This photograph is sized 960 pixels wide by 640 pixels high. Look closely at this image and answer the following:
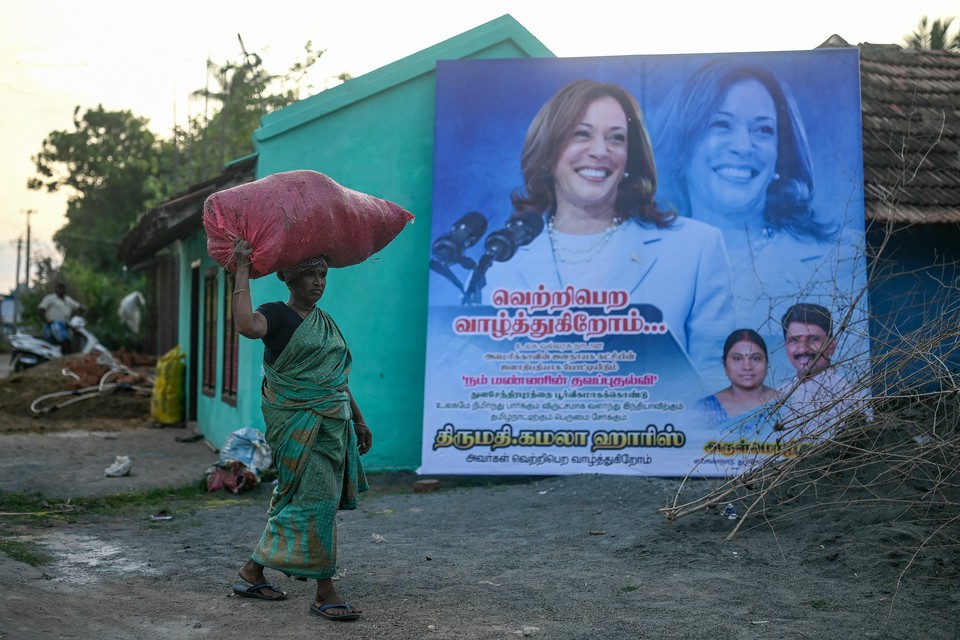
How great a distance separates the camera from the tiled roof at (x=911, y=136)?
898cm

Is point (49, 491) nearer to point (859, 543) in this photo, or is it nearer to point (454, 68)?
point (454, 68)

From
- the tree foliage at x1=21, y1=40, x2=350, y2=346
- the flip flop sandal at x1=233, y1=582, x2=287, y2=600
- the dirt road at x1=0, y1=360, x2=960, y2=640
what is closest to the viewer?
the dirt road at x1=0, y1=360, x2=960, y2=640

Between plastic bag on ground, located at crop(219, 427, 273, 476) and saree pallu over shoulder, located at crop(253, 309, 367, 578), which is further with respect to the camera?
plastic bag on ground, located at crop(219, 427, 273, 476)

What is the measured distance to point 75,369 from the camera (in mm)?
17562

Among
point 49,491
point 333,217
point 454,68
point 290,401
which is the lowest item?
point 49,491

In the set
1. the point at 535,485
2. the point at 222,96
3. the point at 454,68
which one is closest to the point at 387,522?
the point at 535,485

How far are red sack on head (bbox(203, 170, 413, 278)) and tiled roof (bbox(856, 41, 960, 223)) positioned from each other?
530 centimetres

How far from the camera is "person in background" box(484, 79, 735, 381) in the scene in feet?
28.6

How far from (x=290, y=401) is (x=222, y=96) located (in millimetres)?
23204

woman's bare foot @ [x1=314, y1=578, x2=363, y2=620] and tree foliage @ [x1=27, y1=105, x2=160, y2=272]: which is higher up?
tree foliage @ [x1=27, y1=105, x2=160, y2=272]

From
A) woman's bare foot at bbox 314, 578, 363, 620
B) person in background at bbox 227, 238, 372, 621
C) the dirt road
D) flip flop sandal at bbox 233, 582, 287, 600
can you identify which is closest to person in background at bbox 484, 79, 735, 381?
the dirt road

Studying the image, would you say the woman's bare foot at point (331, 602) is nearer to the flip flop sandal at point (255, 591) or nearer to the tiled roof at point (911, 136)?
the flip flop sandal at point (255, 591)

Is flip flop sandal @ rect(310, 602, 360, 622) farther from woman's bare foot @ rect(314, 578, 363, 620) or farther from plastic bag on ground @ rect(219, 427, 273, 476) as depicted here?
plastic bag on ground @ rect(219, 427, 273, 476)

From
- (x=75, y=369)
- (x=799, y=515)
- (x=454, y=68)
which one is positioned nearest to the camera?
(x=799, y=515)
